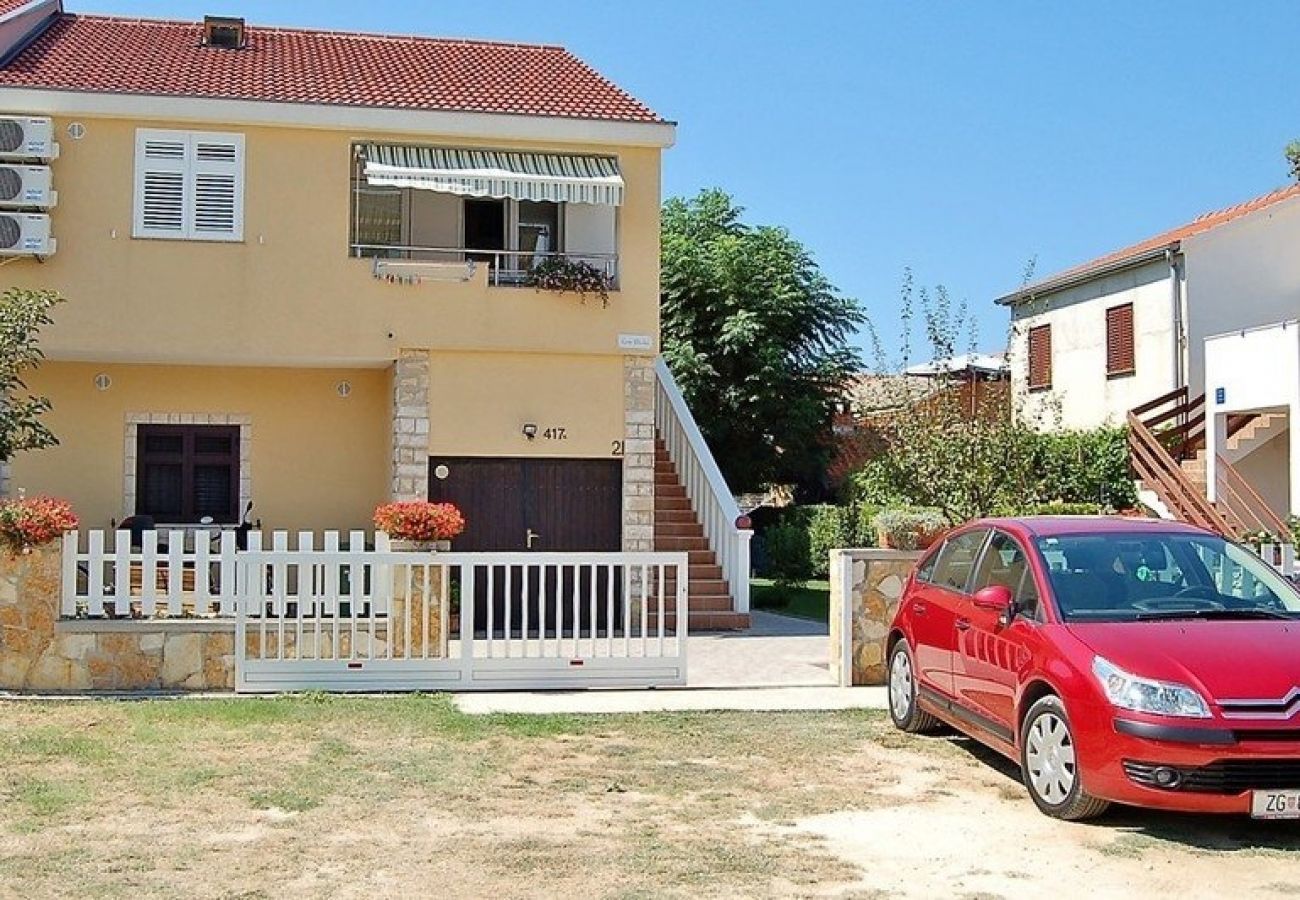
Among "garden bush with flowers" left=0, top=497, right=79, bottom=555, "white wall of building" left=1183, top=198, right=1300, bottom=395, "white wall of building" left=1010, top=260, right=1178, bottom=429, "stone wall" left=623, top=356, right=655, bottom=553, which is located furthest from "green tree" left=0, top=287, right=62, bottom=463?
"white wall of building" left=1183, top=198, right=1300, bottom=395

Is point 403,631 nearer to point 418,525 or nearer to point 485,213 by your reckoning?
point 418,525

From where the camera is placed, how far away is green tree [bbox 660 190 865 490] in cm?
2931

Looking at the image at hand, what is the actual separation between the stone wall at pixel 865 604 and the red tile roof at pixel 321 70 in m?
8.24

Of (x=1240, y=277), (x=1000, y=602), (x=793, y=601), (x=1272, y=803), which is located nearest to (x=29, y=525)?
(x=1000, y=602)

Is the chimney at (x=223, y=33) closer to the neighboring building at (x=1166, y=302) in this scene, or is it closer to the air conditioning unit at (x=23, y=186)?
the air conditioning unit at (x=23, y=186)

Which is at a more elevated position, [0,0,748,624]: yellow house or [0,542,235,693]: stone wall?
[0,0,748,624]: yellow house

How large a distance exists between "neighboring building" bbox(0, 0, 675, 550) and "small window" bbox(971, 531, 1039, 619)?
31.7 feet

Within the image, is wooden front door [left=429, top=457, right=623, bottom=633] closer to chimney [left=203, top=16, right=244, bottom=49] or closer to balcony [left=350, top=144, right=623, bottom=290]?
balcony [left=350, top=144, right=623, bottom=290]

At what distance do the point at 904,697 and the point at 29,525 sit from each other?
Answer: 760 cm

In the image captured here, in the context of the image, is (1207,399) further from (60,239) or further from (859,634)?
(60,239)

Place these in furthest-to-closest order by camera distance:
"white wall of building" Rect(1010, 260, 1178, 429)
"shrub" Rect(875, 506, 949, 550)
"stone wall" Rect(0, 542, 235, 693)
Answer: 1. "white wall of building" Rect(1010, 260, 1178, 429)
2. "shrub" Rect(875, 506, 949, 550)
3. "stone wall" Rect(0, 542, 235, 693)

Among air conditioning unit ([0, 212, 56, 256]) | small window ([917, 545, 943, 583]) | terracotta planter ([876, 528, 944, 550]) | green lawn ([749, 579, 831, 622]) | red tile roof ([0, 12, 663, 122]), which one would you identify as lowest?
green lawn ([749, 579, 831, 622])

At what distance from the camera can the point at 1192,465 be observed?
25109 mm

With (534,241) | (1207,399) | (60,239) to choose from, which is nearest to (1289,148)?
(1207,399)
